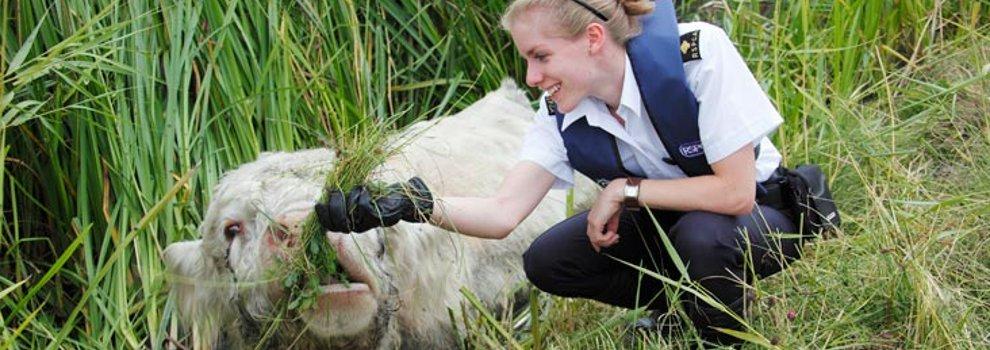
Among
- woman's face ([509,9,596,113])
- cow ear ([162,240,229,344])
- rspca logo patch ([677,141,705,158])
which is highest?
woman's face ([509,9,596,113])

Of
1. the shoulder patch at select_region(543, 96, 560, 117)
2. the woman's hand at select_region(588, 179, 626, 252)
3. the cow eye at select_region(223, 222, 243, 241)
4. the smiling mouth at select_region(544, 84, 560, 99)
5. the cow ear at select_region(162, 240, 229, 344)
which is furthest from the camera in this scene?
the cow ear at select_region(162, 240, 229, 344)

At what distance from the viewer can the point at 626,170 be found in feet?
12.6

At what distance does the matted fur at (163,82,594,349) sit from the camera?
3896 millimetres

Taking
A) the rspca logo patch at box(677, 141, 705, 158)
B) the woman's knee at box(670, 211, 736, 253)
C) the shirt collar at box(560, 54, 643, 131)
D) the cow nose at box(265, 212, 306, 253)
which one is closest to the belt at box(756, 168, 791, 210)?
the woman's knee at box(670, 211, 736, 253)

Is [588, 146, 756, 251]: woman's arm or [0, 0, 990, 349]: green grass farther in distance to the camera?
[0, 0, 990, 349]: green grass

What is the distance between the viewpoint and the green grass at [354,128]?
4.09m

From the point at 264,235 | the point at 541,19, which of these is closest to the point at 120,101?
the point at 264,235

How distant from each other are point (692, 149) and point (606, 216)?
11.5 inches

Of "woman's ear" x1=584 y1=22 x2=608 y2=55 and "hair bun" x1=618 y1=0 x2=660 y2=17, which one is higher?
"hair bun" x1=618 y1=0 x2=660 y2=17

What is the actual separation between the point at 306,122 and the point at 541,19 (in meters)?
2.02

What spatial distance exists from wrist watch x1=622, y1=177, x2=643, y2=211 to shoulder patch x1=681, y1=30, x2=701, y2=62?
0.36m

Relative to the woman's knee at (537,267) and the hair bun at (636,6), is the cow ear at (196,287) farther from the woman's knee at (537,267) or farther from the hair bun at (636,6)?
the hair bun at (636,6)

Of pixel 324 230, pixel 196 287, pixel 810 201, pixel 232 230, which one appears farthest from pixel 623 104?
pixel 196 287

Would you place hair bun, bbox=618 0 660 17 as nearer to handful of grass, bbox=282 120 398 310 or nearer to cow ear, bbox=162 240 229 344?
handful of grass, bbox=282 120 398 310
